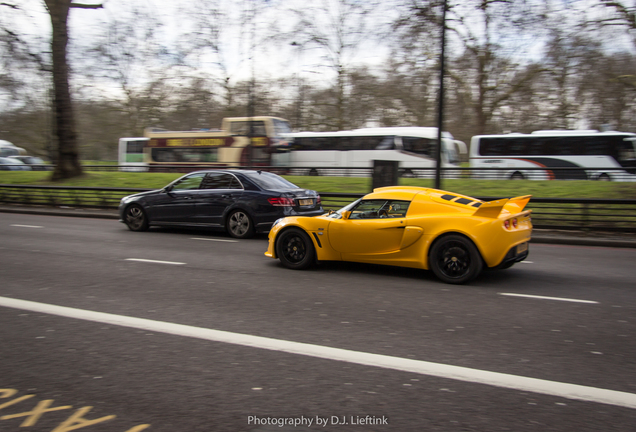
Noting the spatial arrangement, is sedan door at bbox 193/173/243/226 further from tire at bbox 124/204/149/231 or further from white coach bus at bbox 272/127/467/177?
white coach bus at bbox 272/127/467/177

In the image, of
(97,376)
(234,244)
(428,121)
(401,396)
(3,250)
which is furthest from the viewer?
(428,121)

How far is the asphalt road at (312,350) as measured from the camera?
2.94m

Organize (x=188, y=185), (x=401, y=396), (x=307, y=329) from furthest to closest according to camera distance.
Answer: (x=188, y=185) → (x=307, y=329) → (x=401, y=396)

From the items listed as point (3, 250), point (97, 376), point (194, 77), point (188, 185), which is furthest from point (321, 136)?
point (97, 376)

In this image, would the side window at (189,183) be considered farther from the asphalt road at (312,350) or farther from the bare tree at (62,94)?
the bare tree at (62,94)

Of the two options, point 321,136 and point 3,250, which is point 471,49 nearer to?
point 321,136

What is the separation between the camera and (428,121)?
41938 mm

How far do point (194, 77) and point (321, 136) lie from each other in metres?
18.0

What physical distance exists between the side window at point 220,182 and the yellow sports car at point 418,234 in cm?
385

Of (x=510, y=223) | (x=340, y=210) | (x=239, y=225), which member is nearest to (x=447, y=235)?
(x=510, y=223)

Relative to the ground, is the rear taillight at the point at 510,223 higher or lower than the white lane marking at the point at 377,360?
higher

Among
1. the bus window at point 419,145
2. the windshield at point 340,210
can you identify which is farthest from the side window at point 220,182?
the bus window at point 419,145

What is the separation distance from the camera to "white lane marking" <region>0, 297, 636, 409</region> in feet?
10.5

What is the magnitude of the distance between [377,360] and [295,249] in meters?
3.89
